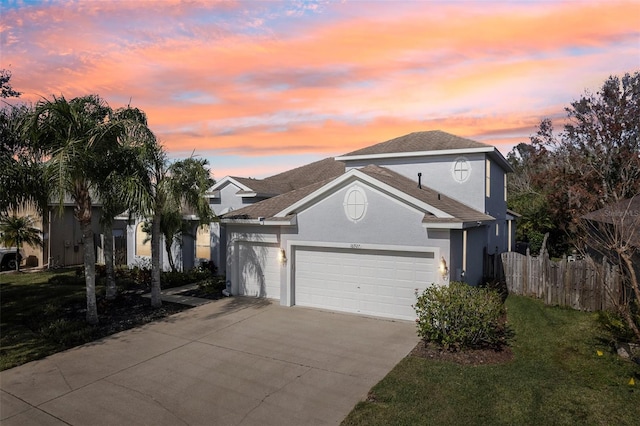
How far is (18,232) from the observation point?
65.3ft

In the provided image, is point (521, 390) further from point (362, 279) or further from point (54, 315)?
point (54, 315)

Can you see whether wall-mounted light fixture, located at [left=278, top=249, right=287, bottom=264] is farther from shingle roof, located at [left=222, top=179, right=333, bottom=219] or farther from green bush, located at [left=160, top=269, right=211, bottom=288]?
green bush, located at [left=160, top=269, right=211, bottom=288]

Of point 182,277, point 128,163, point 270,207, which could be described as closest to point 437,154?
point 270,207

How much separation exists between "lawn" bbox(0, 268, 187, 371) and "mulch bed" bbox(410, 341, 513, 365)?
801cm

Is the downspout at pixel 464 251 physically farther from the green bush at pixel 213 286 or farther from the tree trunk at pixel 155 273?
the tree trunk at pixel 155 273

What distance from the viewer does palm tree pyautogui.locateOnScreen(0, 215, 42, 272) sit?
1966cm

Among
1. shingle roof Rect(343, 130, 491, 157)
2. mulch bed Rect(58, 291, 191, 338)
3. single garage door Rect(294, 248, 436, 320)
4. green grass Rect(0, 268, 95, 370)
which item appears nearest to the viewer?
green grass Rect(0, 268, 95, 370)

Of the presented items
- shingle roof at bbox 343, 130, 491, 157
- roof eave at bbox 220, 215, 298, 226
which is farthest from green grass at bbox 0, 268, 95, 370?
shingle roof at bbox 343, 130, 491, 157

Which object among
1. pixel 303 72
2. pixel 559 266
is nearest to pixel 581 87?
pixel 559 266

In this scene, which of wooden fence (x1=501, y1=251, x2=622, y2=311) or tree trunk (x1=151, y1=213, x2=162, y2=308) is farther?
tree trunk (x1=151, y1=213, x2=162, y2=308)

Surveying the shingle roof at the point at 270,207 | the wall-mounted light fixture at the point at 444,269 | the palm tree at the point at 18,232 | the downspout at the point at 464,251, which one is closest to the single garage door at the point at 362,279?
the wall-mounted light fixture at the point at 444,269

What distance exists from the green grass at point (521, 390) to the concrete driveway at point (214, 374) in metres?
0.62

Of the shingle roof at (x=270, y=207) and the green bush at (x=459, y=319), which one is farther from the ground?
the shingle roof at (x=270, y=207)

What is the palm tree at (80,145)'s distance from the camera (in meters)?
9.80
